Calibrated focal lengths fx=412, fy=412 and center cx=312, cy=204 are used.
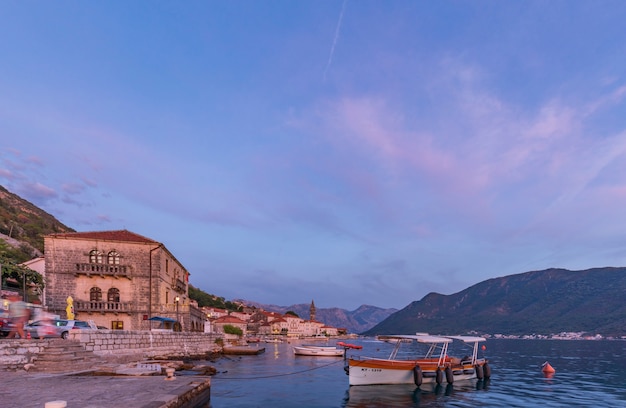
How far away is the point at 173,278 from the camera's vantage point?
5281 cm

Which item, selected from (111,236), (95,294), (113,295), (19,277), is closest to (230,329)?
(113,295)

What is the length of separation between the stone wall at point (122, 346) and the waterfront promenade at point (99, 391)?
1274 millimetres

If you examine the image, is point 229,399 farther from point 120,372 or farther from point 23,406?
point 23,406

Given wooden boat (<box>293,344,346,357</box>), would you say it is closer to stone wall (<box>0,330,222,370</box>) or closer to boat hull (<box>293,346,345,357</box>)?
boat hull (<box>293,346,345,357</box>)

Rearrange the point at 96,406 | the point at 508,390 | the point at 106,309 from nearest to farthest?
1. the point at 96,406
2. the point at 508,390
3. the point at 106,309

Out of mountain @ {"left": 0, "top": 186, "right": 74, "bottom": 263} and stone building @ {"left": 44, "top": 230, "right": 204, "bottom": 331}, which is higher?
mountain @ {"left": 0, "top": 186, "right": 74, "bottom": 263}

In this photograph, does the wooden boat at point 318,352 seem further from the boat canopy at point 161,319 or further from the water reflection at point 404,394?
the water reflection at point 404,394

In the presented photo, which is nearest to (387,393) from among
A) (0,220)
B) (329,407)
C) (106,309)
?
(329,407)

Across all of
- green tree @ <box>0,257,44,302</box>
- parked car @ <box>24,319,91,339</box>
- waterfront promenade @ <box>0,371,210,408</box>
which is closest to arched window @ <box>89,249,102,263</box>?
green tree @ <box>0,257,44,302</box>

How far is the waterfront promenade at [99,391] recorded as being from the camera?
10.4 m

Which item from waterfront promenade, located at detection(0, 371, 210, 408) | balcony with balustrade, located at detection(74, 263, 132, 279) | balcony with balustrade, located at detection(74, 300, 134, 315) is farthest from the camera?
balcony with balustrade, located at detection(74, 263, 132, 279)

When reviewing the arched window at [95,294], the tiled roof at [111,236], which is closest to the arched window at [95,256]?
the tiled roof at [111,236]

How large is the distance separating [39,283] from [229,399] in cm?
3446

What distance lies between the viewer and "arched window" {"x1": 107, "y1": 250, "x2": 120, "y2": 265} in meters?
43.8
